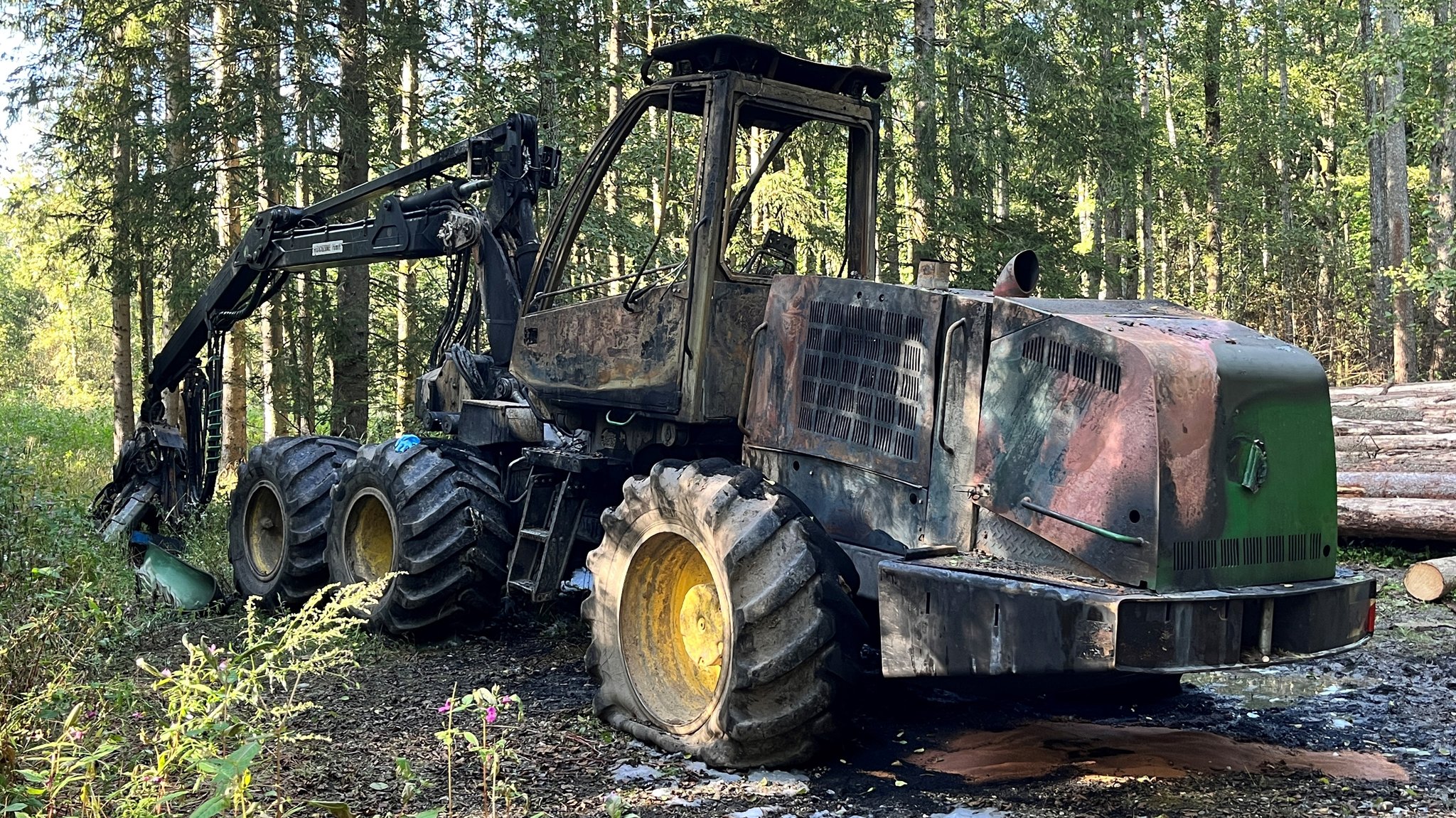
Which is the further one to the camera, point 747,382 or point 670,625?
point 747,382

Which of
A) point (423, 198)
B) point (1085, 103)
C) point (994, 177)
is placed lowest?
point (423, 198)

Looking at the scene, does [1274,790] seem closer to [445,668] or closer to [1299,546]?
[1299,546]

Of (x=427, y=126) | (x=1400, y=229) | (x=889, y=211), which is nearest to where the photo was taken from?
(x=427, y=126)

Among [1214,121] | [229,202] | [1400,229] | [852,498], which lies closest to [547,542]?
[852,498]

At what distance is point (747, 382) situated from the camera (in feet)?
18.9

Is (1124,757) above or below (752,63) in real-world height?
below

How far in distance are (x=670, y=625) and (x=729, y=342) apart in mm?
1436

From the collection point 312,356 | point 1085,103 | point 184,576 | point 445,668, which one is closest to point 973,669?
point 445,668

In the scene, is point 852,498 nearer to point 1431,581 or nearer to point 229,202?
point 1431,581

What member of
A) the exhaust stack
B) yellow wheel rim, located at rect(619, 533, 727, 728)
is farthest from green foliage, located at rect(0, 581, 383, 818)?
the exhaust stack

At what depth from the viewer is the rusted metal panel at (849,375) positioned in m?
4.96

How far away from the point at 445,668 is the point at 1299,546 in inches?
178

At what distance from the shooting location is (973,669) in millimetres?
4301

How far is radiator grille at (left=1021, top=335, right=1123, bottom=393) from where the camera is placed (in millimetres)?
4289
